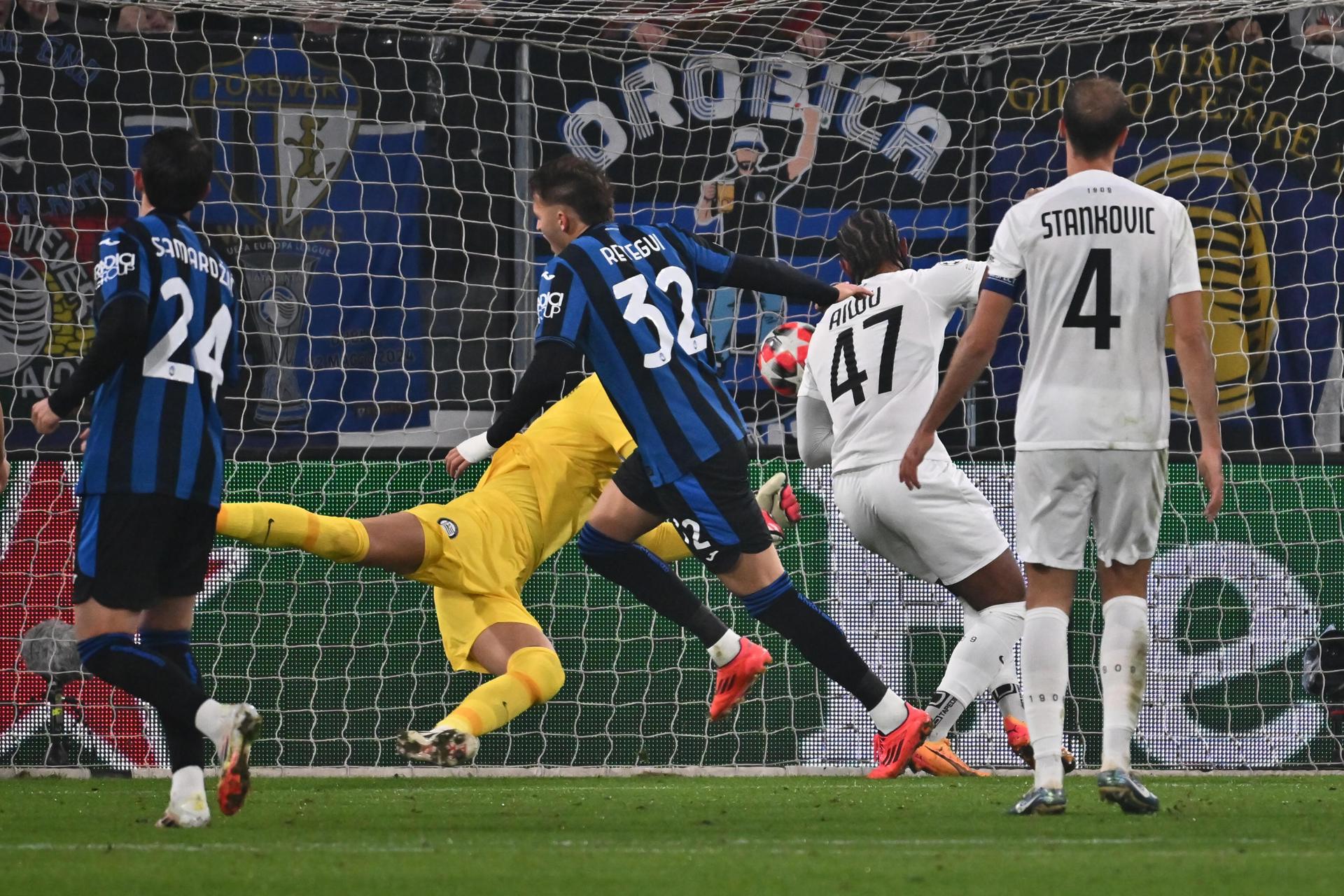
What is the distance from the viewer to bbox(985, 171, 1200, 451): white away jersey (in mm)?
4504

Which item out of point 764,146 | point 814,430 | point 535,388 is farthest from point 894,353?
point 764,146

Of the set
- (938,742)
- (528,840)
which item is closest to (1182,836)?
(528,840)

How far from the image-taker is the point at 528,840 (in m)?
4.28

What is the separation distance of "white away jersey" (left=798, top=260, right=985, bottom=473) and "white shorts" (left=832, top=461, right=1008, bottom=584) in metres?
0.07

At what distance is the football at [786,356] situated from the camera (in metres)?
6.91

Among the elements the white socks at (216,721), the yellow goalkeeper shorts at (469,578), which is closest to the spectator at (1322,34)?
the yellow goalkeeper shorts at (469,578)

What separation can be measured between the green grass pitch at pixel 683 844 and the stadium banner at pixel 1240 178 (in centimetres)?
339

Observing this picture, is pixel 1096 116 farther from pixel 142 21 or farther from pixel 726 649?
pixel 142 21

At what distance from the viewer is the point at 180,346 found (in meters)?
4.63

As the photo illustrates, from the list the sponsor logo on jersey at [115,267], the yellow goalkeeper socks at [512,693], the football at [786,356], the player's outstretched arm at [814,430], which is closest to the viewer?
the sponsor logo on jersey at [115,267]

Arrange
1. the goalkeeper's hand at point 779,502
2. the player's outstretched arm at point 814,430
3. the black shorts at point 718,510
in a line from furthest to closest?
the goalkeeper's hand at point 779,502 < the player's outstretched arm at point 814,430 < the black shorts at point 718,510

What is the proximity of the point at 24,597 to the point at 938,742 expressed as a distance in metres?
3.64

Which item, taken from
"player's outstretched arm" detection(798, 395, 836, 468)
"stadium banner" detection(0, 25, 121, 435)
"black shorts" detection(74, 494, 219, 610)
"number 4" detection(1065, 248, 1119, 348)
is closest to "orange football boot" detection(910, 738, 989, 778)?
"player's outstretched arm" detection(798, 395, 836, 468)

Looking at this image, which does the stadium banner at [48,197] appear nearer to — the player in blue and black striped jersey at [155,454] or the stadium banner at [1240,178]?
the player in blue and black striped jersey at [155,454]
